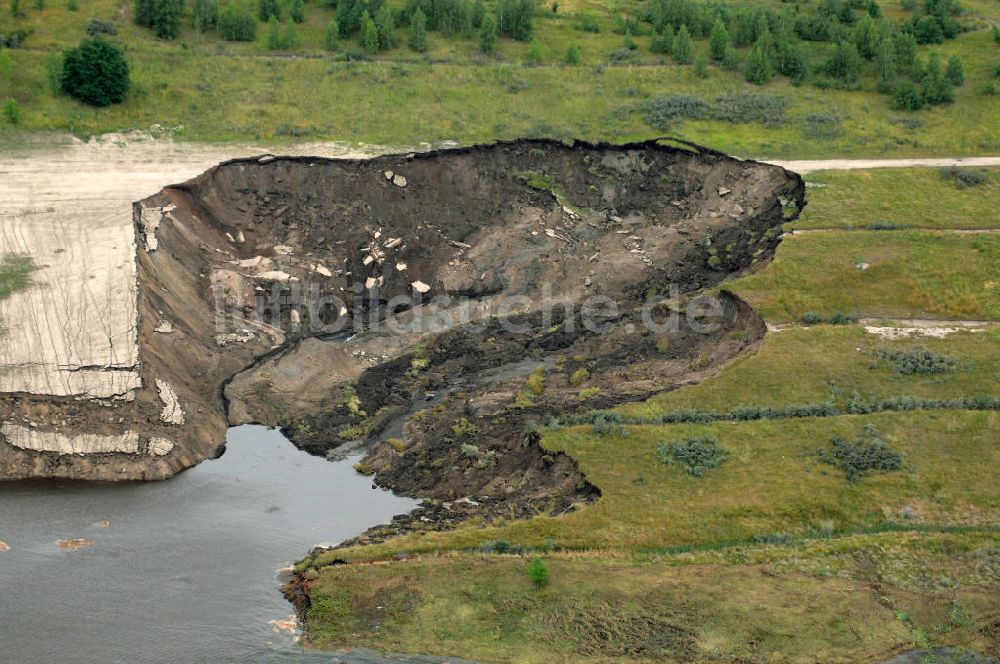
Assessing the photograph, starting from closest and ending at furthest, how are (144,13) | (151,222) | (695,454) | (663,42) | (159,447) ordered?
1. (695,454)
2. (159,447)
3. (151,222)
4. (144,13)
5. (663,42)

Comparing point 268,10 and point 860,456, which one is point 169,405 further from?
point 268,10

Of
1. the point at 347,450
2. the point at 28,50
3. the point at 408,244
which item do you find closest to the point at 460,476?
the point at 347,450

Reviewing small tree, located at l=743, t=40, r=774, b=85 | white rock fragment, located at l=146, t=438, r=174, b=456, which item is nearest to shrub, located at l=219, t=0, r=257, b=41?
small tree, located at l=743, t=40, r=774, b=85

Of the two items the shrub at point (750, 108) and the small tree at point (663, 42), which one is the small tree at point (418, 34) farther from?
the shrub at point (750, 108)

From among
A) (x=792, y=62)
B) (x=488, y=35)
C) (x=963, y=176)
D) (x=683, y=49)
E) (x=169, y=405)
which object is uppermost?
(x=488, y=35)

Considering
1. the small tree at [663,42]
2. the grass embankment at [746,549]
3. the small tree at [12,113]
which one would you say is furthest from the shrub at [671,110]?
the small tree at [12,113]

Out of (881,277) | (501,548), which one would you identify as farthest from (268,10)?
(501,548)
